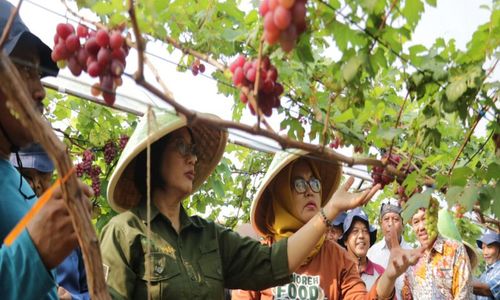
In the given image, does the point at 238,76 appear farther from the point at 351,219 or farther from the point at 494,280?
the point at 494,280

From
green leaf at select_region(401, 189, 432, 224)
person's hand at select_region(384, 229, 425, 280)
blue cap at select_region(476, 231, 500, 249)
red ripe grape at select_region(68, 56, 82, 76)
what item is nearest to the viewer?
red ripe grape at select_region(68, 56, 82, 76)

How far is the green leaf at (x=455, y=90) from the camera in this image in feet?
6.89

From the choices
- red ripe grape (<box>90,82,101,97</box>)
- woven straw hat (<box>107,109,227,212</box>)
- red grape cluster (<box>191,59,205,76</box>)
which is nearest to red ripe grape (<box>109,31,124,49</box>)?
red ripe grape (<box>90,82,101,97</box>)

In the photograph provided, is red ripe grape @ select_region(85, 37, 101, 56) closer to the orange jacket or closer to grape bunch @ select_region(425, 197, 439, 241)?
grape bunch @ select_region(425, 197, 439, 241)

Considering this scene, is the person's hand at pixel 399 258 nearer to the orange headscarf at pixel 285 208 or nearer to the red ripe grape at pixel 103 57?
the orange headscarf at pixel 285 208

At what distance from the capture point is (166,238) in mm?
2973

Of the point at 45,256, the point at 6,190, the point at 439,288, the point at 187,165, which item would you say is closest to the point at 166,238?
the point at 187,165

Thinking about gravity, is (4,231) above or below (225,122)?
below

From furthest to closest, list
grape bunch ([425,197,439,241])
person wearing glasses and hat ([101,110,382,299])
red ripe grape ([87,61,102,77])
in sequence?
person wearing glasses and hat ([101,110,382,299]), grape bunch ([425,197,439,241]), red ripe grape ([87,61,102,77])

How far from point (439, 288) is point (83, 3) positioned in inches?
132

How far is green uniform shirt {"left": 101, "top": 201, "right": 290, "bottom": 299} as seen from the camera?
2.82 m

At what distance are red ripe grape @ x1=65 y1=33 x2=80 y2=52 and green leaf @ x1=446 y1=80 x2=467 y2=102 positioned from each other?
3.66 feet

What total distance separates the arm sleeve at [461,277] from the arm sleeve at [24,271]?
3.70 m

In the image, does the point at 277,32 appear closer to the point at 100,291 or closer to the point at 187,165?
the point at 100,291
